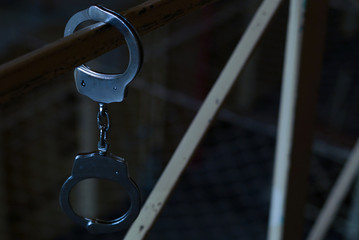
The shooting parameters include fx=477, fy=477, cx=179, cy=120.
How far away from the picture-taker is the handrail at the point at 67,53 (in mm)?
146

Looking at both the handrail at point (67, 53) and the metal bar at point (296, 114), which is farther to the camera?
the metal bar at point (296, 114)

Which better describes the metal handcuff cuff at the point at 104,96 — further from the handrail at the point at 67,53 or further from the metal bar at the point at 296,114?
the metal bar at the point at 296,114

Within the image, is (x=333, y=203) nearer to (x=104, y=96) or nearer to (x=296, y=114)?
(x=296, y=114)

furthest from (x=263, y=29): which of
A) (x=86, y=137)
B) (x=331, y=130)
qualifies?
(x=86, y=137)

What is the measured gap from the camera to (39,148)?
4.58 feet

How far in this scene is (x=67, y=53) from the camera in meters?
0.16

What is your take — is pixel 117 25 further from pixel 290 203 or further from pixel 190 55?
pixel 190 55

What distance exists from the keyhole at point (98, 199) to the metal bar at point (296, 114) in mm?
1156

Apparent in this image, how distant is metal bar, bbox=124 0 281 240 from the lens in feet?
0.93

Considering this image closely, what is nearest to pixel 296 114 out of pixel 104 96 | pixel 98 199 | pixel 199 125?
pixel 199 125

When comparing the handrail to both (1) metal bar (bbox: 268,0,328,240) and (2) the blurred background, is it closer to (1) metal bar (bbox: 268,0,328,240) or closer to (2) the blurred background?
(1) metal bar (bbox: 268,0,328,240)

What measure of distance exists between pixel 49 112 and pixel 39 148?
0.36 ft

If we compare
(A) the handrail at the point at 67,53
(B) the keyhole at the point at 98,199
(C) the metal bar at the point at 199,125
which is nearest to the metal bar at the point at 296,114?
(C) the metal bar at the point at 199,125

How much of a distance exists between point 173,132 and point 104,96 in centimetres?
157
